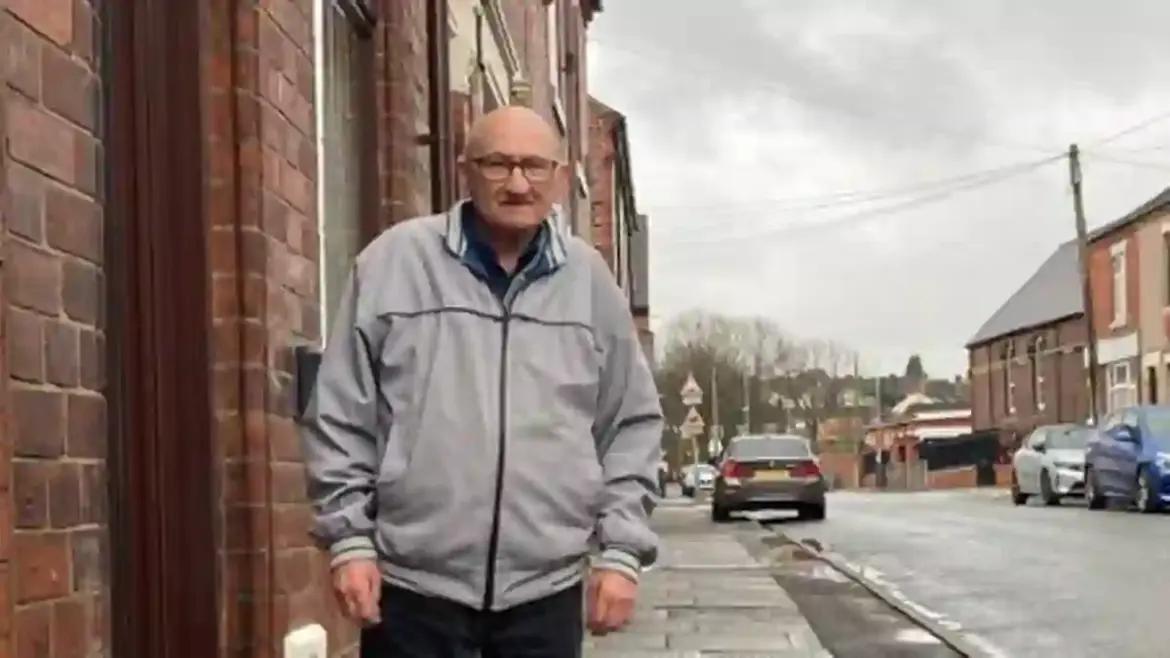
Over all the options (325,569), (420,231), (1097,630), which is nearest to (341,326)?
(420,231)

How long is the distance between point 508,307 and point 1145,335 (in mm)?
45711

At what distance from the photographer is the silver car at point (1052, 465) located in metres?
31.4

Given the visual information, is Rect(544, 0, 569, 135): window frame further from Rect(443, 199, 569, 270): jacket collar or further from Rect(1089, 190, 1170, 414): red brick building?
Rect(1089, 190, 1170, 414): red brick building

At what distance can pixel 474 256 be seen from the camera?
3445mm

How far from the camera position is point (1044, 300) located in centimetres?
6412

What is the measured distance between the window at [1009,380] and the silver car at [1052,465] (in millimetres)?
32194

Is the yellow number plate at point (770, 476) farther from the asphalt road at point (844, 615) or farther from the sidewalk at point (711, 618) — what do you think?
the sidewalk at point (711, 618)

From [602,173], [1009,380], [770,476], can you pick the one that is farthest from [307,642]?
[1009,380]

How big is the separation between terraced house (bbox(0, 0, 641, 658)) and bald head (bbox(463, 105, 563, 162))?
28.3 inches

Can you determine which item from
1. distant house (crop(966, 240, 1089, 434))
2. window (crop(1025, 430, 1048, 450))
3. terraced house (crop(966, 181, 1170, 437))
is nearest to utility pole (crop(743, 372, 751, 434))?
distant house (crop(966, 240, 1089, 434))

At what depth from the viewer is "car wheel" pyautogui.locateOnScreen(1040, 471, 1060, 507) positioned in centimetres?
3198

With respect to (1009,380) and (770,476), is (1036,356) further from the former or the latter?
(770,476)

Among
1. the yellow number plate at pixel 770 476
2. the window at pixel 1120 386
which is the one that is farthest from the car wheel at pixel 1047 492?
the window at pixel 1120 386

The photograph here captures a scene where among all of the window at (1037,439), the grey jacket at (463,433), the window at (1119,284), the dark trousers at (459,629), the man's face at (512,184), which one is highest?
the window at (1119,284)
